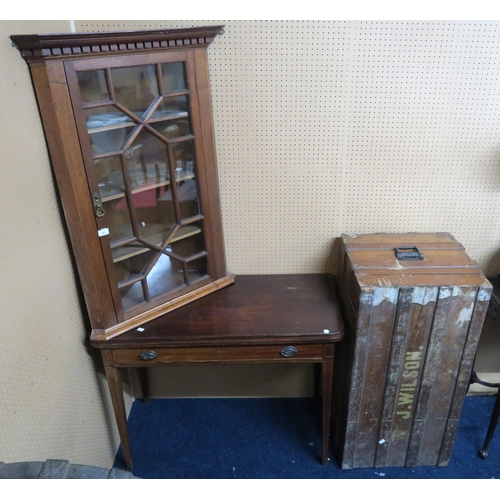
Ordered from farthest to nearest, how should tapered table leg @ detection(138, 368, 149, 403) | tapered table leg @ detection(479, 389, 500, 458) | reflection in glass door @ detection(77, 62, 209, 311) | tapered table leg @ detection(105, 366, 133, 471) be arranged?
tapered table leg @ detection(138, 368, 149, 403)
tapered table leg @ detection(479, 389, 500, 458)
tapered table leg @ detection(105, 366, 133, 471)
reflection in glass door @ detection(77, 62, 209, 311)

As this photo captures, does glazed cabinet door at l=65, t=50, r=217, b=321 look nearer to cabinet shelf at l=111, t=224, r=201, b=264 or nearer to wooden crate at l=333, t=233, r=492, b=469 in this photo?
cabinet shelf at l=111, t=224, r=201, b=264

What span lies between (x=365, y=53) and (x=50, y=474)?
1766 mm

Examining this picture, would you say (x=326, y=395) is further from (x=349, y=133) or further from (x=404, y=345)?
(x=349, y=133)

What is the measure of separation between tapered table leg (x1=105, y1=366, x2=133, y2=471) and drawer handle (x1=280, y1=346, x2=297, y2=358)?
71 cm

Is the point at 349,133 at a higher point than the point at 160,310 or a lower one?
higher

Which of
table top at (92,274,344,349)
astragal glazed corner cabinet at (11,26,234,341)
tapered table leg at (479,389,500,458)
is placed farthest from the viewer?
tapered table leg at (479,389,500,458)

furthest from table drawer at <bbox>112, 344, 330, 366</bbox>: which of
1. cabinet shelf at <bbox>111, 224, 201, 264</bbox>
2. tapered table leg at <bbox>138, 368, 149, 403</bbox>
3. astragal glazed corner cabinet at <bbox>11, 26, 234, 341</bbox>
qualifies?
tapered table leg at <bbox>138, 368, 149, 403</bbox>

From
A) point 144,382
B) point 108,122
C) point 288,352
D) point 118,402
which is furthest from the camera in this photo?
point 144,382

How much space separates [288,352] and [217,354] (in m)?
0.29

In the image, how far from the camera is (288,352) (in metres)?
1.82

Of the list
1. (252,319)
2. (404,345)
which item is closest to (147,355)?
(252,319)

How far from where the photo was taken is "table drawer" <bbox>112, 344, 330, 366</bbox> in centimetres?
182

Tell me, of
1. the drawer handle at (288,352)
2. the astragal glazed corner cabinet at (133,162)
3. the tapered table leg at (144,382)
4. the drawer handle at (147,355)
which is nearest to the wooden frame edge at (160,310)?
the astragal glazed corner cabinet at (133,162)

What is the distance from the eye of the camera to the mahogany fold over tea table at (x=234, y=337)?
179 cm
